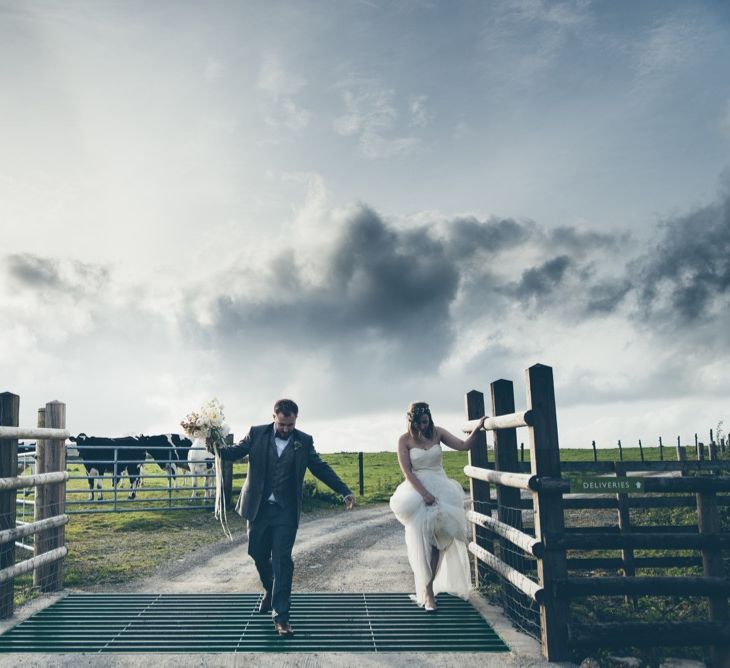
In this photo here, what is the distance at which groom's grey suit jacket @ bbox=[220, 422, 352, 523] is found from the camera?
6721 mm

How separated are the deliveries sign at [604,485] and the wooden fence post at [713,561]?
57 cm

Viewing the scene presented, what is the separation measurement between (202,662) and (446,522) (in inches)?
105

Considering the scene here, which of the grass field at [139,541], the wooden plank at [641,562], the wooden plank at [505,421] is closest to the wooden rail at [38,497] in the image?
the grass field at [139,541]

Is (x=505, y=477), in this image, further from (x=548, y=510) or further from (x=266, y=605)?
(x=266, y=605)

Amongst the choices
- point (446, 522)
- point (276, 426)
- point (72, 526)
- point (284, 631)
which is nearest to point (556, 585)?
point (446, 522)

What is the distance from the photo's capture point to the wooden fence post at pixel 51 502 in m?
8.57

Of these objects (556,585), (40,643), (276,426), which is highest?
(276,426)

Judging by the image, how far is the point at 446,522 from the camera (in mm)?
7086

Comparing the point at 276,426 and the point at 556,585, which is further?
the point at 276,426

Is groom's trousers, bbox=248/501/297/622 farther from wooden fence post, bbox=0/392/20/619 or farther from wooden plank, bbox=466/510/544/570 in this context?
wooden fence post, bbox=0/392/20/619

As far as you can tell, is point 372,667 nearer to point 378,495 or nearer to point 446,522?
point 446,522

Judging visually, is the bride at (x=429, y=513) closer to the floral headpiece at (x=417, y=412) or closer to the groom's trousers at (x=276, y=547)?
the floral headpiece at (x=417, y=412)

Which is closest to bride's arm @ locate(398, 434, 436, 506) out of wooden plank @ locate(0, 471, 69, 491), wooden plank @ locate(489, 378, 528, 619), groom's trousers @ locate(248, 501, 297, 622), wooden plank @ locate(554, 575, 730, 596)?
wooden plank @ locate(489, 378, 528, 619)

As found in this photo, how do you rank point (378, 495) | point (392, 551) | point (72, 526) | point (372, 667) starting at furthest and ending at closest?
1. point (378, 495)
2. point (72, 526)
3. point (392, 551)
4. point (372, 667)
